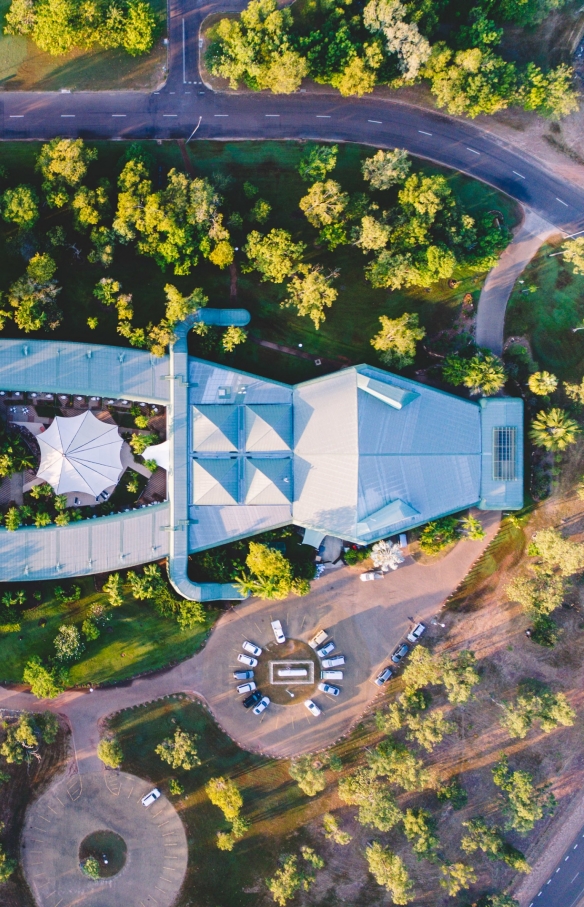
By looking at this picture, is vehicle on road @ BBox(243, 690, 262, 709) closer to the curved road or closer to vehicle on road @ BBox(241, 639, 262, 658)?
vehicle on road @ BBox(241, 639, 262, 658)

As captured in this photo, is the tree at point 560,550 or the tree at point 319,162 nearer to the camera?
the tree at point 319,162

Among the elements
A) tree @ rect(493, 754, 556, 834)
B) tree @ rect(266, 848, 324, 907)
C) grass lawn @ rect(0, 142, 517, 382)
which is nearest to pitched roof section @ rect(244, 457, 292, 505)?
grass lawn @ rect(0, 142, 517, 382)

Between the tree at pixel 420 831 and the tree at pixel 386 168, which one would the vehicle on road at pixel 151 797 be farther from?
the tree at pixel 386 168

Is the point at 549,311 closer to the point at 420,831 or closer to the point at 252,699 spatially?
the point at 252,699

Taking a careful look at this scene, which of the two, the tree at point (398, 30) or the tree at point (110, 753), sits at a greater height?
the tree at point (398, 30)

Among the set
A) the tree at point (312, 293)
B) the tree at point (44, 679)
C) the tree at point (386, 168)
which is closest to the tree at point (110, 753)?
the tree at point (44, 679)

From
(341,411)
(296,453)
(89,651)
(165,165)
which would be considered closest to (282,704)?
(89,651)

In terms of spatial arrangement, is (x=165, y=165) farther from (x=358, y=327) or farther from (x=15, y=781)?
(x=15, y=781)
